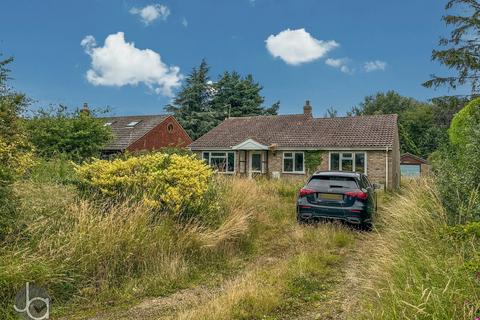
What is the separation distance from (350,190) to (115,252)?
6.02 metres

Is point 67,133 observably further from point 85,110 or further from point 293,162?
point 293,162

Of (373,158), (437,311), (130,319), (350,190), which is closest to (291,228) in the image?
(350,190)

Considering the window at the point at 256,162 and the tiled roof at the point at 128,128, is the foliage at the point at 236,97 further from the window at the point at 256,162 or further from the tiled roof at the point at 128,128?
the window at the point at 256,162

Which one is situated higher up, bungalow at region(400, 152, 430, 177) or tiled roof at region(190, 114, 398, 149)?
tiled roof at region(190, 114, 398, 149)

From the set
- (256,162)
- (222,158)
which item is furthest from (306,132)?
(222,158)

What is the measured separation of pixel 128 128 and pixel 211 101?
1546cm

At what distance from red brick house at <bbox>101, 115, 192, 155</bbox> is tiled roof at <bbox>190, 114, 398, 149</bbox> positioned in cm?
650

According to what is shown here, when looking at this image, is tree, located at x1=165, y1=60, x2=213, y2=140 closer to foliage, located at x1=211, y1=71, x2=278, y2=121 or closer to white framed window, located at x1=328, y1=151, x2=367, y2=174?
foliage, located at x1=211, y1=71, x2=278, y2=121

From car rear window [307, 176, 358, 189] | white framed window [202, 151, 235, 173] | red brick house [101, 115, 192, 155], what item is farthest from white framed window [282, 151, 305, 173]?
car rear window [307, 176, 358, 189]

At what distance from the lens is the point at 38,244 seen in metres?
4.98

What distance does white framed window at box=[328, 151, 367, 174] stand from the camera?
23.8 m

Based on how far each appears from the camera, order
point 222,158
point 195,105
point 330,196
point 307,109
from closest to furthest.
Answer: point 330,196, point 222,158, point 307,109, point 195,105

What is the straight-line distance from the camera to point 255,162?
27.5 m

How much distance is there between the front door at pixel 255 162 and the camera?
89.6 feet
